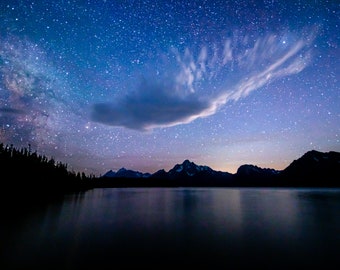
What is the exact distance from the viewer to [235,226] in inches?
964

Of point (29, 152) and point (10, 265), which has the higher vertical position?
point (29, 152)

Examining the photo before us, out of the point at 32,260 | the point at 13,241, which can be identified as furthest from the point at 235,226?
the point at 13,241

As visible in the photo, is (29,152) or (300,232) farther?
(29,152)

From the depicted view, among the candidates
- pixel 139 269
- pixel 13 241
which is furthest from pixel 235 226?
pixel 13 241

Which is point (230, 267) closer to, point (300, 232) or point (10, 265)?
point (10, 265)

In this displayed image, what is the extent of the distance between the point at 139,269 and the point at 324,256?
12148 millimetres

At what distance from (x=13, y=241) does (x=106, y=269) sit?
1074 cm

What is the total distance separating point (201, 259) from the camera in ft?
41.5

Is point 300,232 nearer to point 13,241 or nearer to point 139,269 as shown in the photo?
point 139,269


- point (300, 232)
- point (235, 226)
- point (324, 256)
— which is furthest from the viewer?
point (235, 226)

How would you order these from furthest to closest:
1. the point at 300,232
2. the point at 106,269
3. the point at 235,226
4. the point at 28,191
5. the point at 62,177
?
the point at 62,177 < the point at 28,191 < the point at 235,226 < the point at 300,232 < the point at 106,269

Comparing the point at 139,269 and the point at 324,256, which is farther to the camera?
the point at 324,256

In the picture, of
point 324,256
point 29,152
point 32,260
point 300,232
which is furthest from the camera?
point 29,152

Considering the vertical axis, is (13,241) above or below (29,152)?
below
